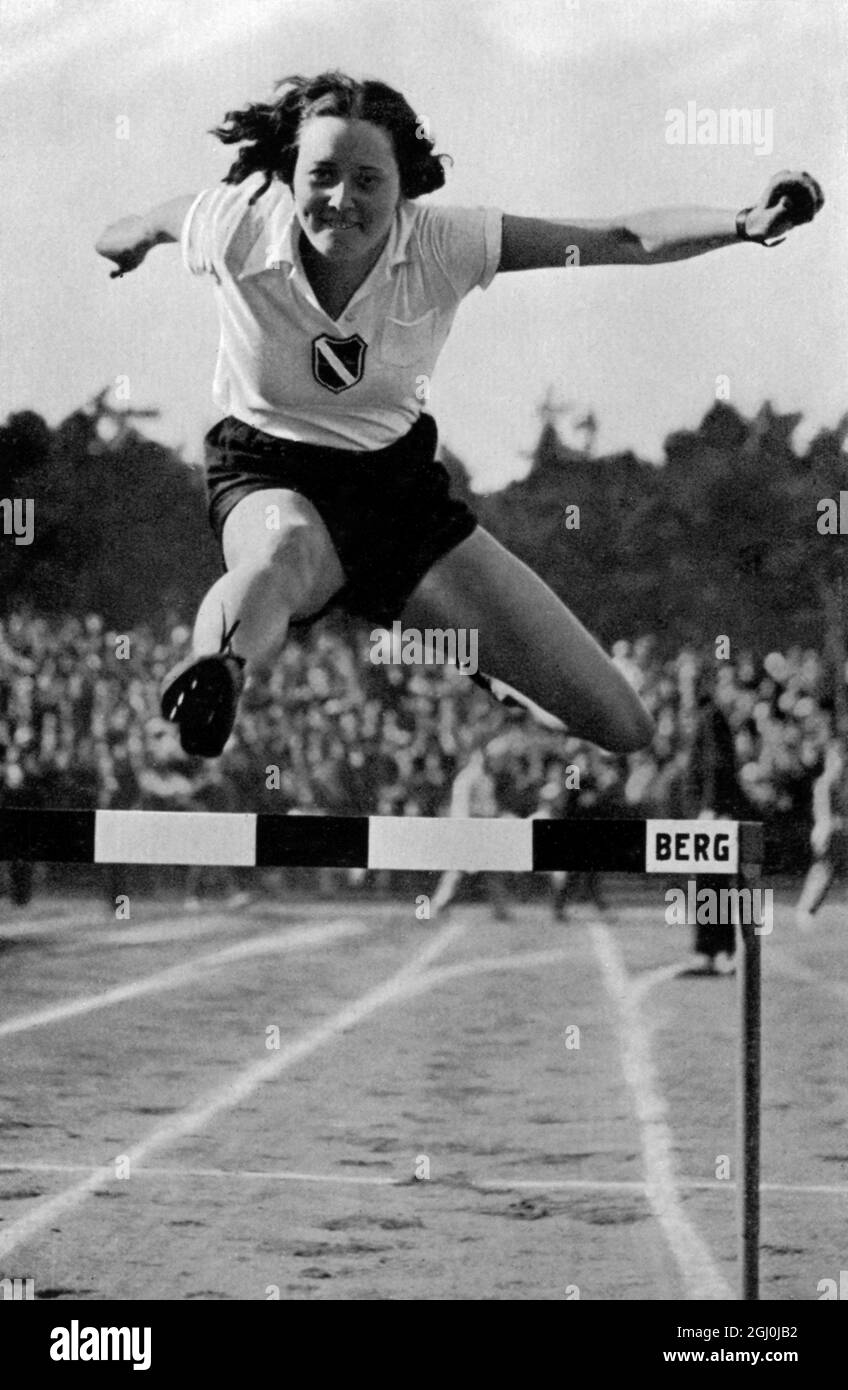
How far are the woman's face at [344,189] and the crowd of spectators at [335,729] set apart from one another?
723mm

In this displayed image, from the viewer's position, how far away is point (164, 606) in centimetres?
354

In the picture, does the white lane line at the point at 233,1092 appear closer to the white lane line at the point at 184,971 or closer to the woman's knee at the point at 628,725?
the white lane line at the point at 184,971

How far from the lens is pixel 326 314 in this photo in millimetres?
3551

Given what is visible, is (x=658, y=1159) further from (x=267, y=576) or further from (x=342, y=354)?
(x=342, y=354)

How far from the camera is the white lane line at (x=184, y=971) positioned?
5.55m

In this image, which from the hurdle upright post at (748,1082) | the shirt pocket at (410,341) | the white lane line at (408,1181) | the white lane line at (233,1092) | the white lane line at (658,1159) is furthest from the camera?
the white lane line at (408,1181)

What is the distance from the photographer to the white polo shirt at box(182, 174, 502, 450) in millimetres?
3537

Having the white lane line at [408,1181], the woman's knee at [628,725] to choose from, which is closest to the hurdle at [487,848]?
the woman's knee at [628,725]

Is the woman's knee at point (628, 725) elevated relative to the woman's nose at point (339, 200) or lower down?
lower down

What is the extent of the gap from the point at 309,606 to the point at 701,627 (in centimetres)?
72

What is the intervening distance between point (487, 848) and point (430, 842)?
3.9 inches

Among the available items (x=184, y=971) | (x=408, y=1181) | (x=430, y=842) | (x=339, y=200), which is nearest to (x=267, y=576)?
(x=430, y=842)

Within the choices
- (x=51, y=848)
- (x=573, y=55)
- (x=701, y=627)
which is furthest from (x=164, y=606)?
(x=573, y=55)

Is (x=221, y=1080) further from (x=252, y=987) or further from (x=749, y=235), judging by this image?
(x=749, y=235)
